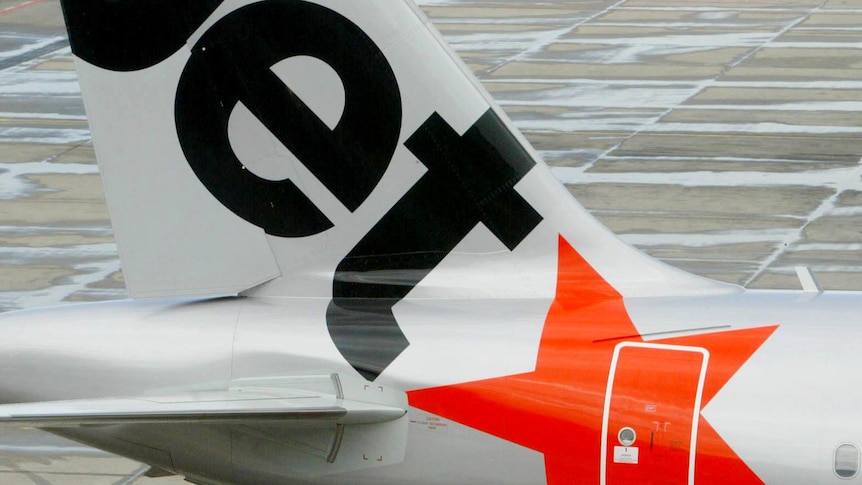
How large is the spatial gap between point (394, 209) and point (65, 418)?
261cm

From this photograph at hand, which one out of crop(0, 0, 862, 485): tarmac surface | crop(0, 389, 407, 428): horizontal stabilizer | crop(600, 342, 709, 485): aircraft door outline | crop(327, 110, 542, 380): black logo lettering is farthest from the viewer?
crop(0, 0, 862, 485): tarmac surface

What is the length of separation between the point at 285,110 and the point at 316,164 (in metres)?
0.40

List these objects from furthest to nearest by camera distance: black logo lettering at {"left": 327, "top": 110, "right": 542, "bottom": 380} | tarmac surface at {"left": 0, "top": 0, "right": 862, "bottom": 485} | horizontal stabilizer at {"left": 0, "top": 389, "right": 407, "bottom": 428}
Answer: tarmac surface at {"left": 0, "top": 0, "right": 862, "bottom": 485}
black logo lettering at {"left": 327, "top": 110, "right": 542, "bottom": 380}
horizontal stabilizer at {"left": 0, "top": 389, "right": 407, "bottom": 428}

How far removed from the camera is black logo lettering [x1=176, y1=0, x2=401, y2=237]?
8742 millimetres

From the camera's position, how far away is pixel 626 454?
792 cm

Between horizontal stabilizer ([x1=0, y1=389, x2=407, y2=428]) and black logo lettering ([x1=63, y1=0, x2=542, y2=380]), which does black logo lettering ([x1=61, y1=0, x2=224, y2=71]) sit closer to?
black logo lettering ([x1=63, y1=0, x2=542, y2=380])

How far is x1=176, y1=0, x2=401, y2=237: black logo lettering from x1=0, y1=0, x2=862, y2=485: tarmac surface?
4036 millimetres

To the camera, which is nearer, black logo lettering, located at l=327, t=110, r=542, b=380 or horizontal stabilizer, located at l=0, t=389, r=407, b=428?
horizontal stabilizer, located at l=0, t=389, r=407, b=428

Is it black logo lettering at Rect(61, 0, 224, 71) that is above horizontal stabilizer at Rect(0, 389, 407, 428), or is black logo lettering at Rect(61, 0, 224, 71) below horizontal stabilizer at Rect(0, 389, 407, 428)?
above

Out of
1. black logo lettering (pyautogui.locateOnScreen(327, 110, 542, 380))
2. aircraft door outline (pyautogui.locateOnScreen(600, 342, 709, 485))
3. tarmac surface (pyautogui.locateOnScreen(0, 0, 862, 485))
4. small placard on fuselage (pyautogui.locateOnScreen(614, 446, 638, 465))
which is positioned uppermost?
tarmac surface (pyautogui.locateOnScreen(0, 0, 862, 485))

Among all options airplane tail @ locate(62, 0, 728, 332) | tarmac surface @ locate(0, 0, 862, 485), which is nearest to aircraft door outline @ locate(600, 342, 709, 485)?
airplane tail @ locate(62, 0, 728, 332)

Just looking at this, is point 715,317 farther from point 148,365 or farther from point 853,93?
point 853,93

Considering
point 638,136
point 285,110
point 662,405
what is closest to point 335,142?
point 285,110

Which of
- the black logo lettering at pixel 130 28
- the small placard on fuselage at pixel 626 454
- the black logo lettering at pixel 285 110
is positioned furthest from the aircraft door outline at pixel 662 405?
the black logo lettering at pixel 130 28
